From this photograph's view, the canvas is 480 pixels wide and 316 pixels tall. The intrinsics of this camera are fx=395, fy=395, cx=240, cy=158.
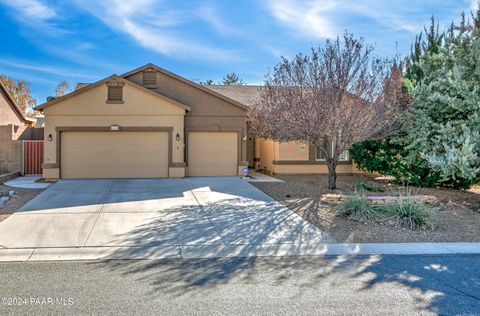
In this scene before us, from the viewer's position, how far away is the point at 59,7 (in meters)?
13.5

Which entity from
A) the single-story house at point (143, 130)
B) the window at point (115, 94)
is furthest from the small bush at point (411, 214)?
the window at point (115, 94)

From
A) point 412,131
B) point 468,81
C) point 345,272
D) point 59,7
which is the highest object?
point 59,7

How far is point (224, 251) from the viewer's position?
7.16m

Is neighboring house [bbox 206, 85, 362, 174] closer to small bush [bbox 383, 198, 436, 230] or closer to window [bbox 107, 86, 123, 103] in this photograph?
window [bbox 107, 86, 123, 103]

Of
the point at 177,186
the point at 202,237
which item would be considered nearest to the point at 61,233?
the point at 202,237

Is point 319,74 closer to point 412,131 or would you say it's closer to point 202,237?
point 412,131

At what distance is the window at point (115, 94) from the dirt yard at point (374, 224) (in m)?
7.27

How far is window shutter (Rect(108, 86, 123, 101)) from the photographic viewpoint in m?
17.3

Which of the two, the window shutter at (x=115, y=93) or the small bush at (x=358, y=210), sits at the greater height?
the window shutter at (x=115, y=93)

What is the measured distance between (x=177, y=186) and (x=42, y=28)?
9.33 meters

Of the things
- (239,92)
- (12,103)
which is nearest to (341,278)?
(239,92)

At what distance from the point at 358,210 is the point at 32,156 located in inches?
620

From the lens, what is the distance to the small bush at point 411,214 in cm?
902

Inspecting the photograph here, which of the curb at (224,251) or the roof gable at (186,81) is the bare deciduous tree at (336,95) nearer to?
the roof gable at (186,81)
